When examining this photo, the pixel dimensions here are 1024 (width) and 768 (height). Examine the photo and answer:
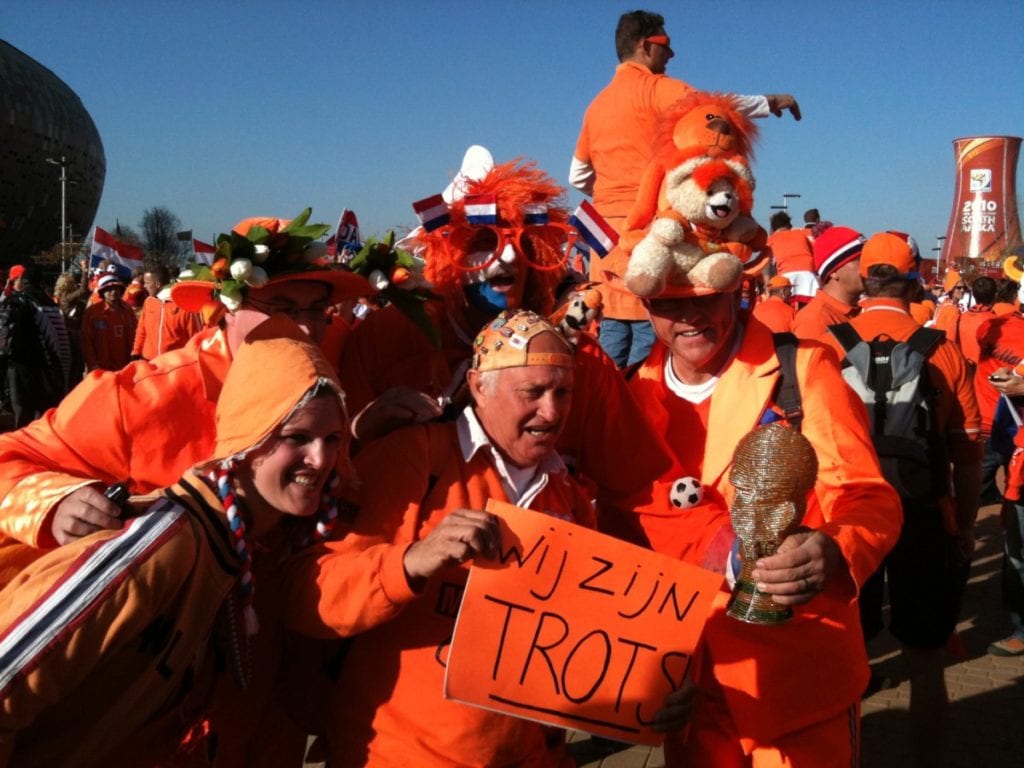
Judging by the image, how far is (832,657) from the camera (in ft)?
7.74

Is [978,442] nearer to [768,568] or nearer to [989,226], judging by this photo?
[768,568]

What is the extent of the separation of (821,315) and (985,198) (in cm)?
3865

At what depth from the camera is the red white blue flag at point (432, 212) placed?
122 inches

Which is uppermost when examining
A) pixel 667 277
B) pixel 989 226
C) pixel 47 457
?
pixel 667 277

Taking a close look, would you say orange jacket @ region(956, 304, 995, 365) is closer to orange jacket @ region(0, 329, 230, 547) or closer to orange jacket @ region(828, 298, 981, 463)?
orange jacket @ region(828, 298, 981, 463)

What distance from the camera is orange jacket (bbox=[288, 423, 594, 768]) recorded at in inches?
83.0

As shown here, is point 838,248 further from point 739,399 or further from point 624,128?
point 739,399

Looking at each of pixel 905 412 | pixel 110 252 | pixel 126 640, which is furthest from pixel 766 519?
pixel 110 252

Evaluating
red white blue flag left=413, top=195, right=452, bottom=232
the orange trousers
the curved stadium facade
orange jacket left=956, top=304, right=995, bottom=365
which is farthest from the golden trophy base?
the curved stadium facade

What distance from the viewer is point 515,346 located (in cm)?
236

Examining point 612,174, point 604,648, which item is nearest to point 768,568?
point 604,648

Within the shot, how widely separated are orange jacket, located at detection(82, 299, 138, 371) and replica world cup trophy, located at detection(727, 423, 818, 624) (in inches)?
423

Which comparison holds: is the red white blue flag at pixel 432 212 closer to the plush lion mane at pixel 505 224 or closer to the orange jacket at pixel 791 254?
the plush lion mane at pixel 505 224

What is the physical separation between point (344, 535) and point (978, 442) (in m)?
3.18
